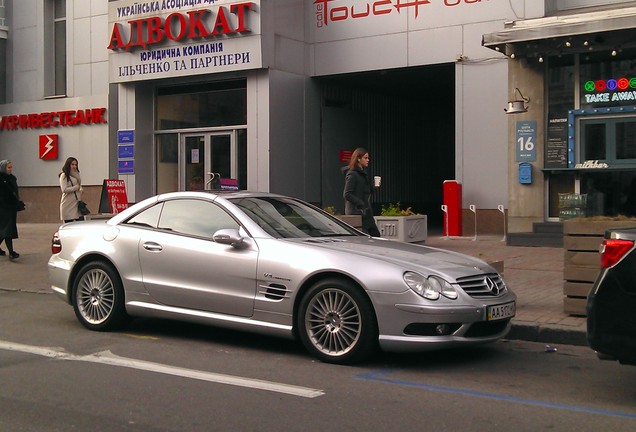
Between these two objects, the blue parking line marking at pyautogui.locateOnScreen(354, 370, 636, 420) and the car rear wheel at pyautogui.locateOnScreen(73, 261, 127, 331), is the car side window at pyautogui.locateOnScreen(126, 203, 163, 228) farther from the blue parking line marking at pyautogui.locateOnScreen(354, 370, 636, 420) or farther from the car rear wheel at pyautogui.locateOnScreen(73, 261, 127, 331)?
the blue parking line marking at pyautogui.locateOnScreen(354, 370, 636, 420)

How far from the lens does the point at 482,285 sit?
22.1 feet

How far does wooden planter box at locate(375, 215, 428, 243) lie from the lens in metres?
14.4

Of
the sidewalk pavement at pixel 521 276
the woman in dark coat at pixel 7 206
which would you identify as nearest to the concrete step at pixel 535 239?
the sidewalk pavement at pixel 521 276

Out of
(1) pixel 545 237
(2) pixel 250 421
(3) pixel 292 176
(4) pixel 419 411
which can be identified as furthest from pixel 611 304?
(3) pixel 292 176

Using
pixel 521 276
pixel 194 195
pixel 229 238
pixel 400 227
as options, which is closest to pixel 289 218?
pixel 229 238

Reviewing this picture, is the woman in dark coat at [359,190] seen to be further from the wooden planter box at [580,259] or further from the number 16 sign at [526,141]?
the number 16 sign at [526,141]

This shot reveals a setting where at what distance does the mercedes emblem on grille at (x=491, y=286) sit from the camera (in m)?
6.81

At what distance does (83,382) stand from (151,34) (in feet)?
47.4

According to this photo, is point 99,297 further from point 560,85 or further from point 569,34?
point 560,85

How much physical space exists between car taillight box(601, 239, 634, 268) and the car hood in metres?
1.41

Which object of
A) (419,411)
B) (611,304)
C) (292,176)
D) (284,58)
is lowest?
(419,411)

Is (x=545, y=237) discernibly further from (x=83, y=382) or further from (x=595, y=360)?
(x=83, y=382)

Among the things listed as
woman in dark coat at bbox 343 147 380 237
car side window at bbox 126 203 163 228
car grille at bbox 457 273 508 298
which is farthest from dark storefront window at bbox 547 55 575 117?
car side window at bbox 126 203 163 228

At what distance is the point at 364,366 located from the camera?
21.8ft
